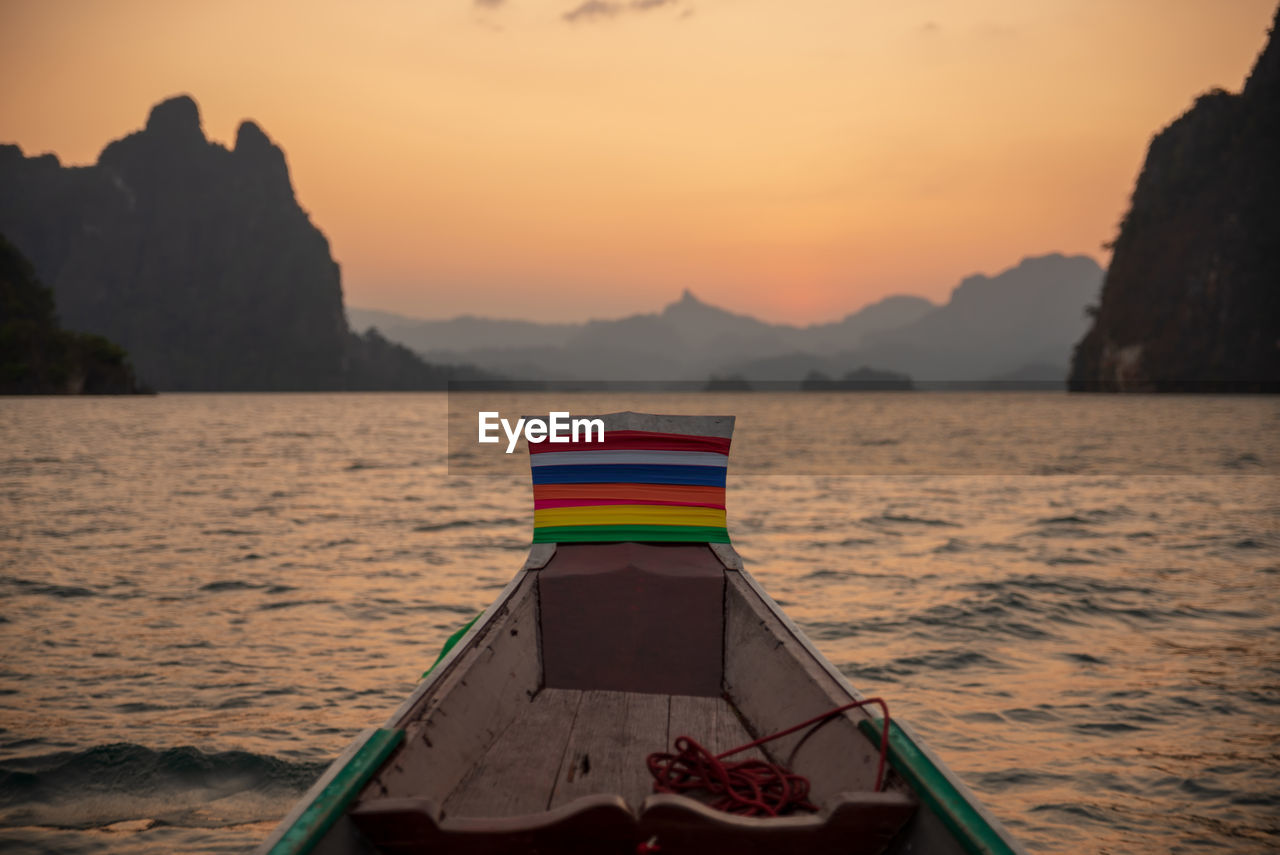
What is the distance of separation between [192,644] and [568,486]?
6055mm

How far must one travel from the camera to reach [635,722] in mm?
5078

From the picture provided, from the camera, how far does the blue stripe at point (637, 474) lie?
6484mm

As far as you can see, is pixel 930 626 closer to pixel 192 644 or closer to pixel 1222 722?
pixel 1222 722

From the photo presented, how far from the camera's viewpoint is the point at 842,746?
3.90 metres

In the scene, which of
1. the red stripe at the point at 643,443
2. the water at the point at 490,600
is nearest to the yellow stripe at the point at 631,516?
the red stripe at the point at 643,443

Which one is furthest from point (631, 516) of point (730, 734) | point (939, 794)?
point (939, 794)

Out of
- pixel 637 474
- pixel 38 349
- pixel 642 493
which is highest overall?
pixel 38 349

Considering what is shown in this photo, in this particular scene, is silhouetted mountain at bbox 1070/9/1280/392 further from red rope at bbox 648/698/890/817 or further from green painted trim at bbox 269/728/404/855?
green painted trim at bbox 269/728/404/855

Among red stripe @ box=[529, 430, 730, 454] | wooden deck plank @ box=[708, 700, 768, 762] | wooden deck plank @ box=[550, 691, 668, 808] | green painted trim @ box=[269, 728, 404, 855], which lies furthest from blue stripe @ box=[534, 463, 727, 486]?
green painted trim @ box=[269, 728, 404, 855]

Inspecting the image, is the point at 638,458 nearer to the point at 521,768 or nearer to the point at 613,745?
the point at 613,745

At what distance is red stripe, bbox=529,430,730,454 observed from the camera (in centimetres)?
652

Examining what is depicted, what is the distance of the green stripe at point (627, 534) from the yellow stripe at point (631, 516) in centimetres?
3

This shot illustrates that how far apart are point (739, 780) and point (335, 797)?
1.76m

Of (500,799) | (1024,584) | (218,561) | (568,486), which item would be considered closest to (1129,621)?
(1024,584)
